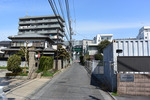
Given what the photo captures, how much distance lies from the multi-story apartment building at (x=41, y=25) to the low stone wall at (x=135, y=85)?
56029 mm

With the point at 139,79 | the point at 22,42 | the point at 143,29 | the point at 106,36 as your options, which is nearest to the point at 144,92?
the point at 139,79

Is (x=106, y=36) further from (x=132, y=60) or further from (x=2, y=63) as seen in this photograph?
(x=132, y=60)

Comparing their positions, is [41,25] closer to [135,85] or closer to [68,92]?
[68,92]

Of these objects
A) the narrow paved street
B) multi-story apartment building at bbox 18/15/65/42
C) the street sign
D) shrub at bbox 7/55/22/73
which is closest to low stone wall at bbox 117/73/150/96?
the street sign

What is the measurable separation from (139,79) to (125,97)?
4.34ft

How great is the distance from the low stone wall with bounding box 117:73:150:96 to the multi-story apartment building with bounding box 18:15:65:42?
56.0 m

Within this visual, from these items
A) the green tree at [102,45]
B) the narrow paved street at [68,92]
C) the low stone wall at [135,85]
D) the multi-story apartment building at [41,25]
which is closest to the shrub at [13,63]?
the narrow paved street at [68,92]

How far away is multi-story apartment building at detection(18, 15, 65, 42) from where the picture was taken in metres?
62.5

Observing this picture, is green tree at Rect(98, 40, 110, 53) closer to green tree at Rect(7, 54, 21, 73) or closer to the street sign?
green tree at Rect(7, 54, 21, 73)

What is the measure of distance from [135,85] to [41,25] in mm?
61585

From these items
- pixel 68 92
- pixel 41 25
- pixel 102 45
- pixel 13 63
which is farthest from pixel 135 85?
pixel 41 25

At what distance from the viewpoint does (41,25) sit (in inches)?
2509

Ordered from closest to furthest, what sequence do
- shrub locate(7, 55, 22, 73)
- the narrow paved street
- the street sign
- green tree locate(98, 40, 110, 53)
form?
the narrow paved street
the street sign
shrub locate(7, 55, 22, 73)
green tree locate(98, 40, 110, 53)

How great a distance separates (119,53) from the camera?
29.4ft
